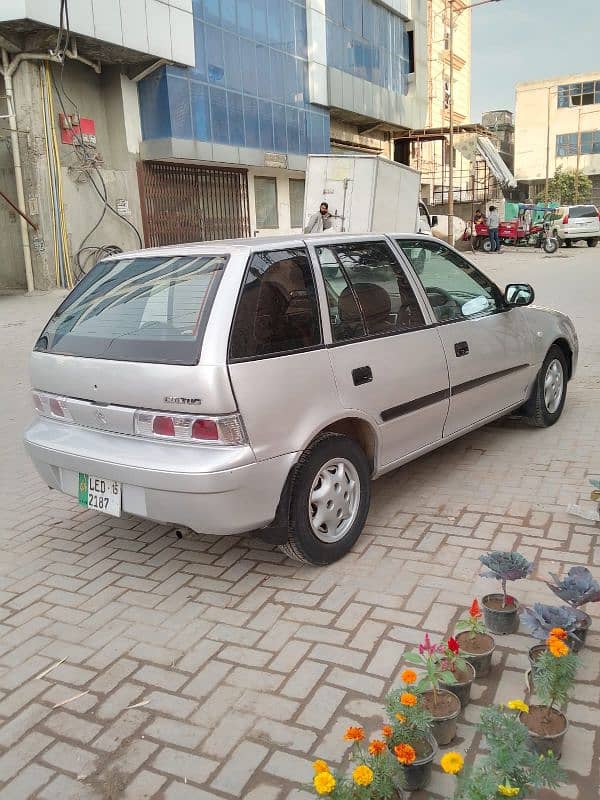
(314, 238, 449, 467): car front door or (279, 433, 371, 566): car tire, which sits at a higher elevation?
(314, 238, 449, 467): car front door

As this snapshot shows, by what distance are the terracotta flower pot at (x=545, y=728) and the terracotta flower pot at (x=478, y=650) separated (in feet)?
0.94

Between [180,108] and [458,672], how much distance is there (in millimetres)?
20271

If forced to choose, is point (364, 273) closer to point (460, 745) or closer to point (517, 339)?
point (517, 339)

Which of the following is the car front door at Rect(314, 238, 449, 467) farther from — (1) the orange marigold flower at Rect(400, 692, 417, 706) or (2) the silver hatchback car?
(1) the orange marigold flower at Rect(400, 692, 417, 706)

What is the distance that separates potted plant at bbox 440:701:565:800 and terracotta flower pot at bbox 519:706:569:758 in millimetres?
195

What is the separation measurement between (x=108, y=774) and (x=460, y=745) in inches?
46.4

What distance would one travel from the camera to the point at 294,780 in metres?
2.24

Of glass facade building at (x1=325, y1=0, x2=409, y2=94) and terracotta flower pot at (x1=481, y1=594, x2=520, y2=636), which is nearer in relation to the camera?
terracotta flower pot at (x1=481, y1=594, x2=520, y2=636)

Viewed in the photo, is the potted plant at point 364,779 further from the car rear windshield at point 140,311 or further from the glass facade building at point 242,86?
the glass facade building at point 242,86

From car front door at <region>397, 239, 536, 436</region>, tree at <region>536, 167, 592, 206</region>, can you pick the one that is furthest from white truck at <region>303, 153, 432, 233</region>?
tree at <region>536, 167, 592, 206</region>

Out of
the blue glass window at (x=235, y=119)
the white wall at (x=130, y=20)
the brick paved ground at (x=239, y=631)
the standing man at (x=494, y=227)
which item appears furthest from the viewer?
the standing man at (x=494, y=227)

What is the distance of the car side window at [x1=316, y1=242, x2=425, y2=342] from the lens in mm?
3754

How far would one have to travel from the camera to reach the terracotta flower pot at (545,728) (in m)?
2.22

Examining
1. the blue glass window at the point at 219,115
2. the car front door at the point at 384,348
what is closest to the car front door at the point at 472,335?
the car front door at the point at 384,348
